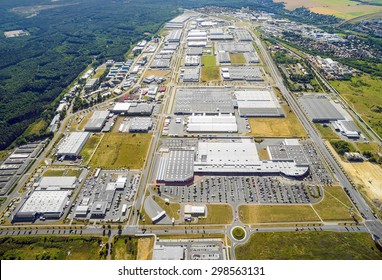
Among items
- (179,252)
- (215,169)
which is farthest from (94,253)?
(215,169)

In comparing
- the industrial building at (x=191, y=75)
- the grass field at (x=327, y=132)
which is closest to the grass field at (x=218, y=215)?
the grass field at (x=327, y=132)

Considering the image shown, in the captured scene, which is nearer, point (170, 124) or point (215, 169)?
point (215, 169)

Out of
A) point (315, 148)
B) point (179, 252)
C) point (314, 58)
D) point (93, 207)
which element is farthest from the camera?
point (314, 58)

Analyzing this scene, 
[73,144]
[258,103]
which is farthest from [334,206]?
[73,144]

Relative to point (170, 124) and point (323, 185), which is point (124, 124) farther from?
point (323, 185)

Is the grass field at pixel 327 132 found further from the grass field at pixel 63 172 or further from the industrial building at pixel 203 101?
the grass field at pixel 63 172

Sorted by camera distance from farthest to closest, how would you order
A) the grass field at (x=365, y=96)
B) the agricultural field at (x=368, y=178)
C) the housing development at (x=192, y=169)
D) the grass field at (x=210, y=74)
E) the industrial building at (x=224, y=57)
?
the industrial building at (x=224, y=57)
the grass field at (x=210, y=74)
the grass field at (x=365, y=96)
the agricultural field at (x=368, y=178)
the housing development at (x=192, y=169)
